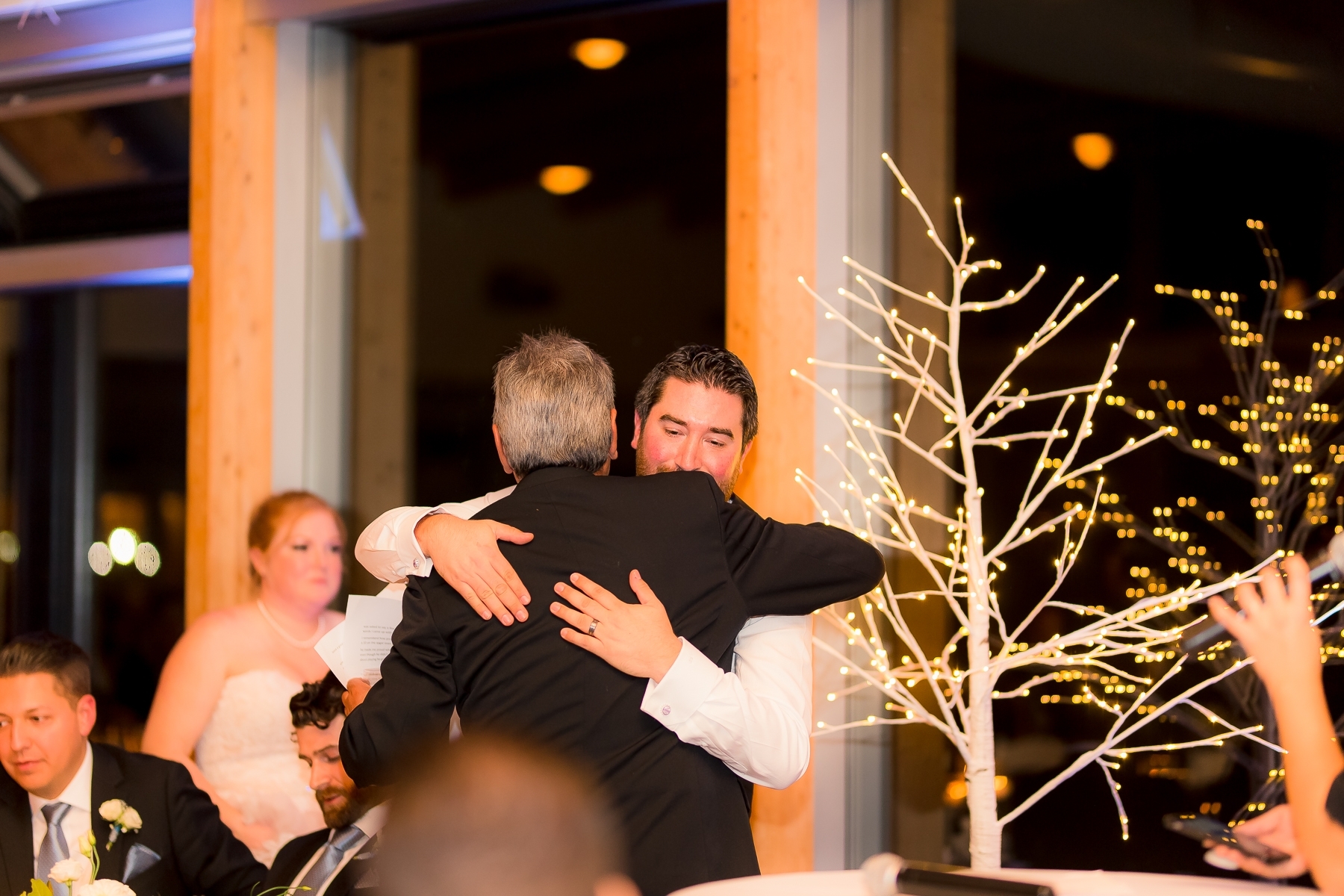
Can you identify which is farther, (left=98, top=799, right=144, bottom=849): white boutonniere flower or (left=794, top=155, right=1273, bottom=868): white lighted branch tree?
(left=794, top=155, right=1273, bottom=868): white lighted branch tree

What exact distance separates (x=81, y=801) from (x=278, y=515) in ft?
4.35

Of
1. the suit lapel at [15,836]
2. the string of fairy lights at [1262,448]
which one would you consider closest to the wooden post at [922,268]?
the string of fairy lights at [1262,448]

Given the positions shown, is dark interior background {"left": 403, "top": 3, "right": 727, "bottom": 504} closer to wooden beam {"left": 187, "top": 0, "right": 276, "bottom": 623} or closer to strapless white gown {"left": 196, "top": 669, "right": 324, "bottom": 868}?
wooden beam {"left": 187, "top": 0, "right": 276, "bottom": 623}

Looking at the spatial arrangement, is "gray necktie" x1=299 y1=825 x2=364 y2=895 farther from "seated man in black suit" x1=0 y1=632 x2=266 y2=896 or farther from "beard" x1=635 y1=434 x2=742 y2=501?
"beard" x1=635 y1=434 x2=742 y2=501

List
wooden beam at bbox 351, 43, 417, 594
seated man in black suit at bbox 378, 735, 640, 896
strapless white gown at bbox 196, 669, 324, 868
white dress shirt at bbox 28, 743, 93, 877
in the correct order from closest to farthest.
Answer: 1. seated man in black suit at bbox 378, 735, 640, 896
2. white dress shirt at bbox 28, 743, 93, 877
3. strapless white gown at bbox 196, 669, 324, 868
4. wooden beam at bbox 351, 43, 417, 594

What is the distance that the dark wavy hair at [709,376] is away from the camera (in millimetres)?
2154

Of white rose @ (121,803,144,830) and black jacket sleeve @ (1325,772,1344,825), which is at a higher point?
black jacket sleeve @ (1325,772,1344,825)

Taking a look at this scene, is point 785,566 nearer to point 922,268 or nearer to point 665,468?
point 665,468

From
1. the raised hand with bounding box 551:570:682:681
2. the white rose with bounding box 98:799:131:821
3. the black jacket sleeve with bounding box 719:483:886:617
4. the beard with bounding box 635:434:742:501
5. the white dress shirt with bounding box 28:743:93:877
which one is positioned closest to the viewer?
the raised hand with bounding box 551:570:682:681

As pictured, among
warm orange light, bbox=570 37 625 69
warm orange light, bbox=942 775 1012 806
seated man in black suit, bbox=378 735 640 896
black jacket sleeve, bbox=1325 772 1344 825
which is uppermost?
warm orange light, bbox=570 37 625 69

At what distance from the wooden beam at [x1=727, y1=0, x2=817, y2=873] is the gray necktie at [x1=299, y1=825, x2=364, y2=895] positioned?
1.16m

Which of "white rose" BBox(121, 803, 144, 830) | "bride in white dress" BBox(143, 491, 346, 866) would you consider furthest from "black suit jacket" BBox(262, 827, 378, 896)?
"bride in white dress" BBox(143, 491, 346, 866)

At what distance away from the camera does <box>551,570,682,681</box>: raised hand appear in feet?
5.08

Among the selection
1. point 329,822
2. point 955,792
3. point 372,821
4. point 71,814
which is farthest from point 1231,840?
point 71,814
